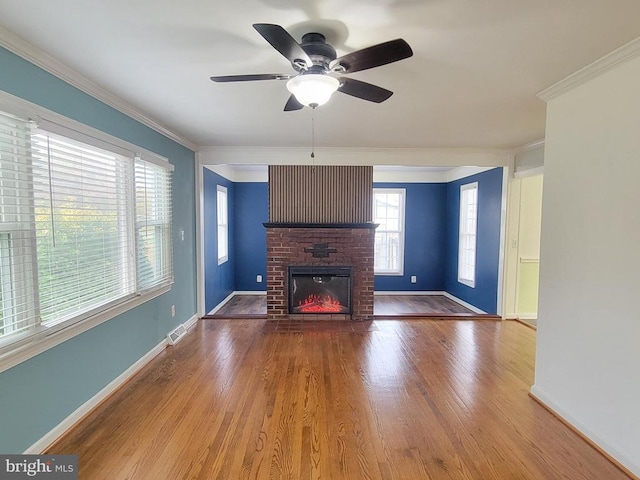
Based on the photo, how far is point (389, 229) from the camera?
20.3 feet

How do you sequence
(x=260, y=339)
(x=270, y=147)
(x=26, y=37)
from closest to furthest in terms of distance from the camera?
(x=26, y=37), (x=260, y=339), (x=270, y=147)

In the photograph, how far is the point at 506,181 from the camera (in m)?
4.35

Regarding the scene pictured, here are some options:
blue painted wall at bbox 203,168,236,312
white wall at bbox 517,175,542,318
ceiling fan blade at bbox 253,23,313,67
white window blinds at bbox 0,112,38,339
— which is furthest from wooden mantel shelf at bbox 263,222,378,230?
ceiling fan blade at bbox 253,23,313,67

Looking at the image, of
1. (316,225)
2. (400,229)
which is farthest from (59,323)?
(400,229)

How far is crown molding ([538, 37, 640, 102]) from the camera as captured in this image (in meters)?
1.74

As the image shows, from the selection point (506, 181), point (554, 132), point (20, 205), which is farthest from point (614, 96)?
point (20, 205)

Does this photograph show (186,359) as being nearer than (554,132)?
No

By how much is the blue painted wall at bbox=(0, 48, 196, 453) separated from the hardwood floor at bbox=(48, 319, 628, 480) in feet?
0.69

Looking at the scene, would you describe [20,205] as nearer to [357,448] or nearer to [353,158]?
[357,448]

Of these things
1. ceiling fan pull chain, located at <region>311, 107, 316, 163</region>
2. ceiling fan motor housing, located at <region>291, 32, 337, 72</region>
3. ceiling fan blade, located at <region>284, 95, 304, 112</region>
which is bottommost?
ceiling fan blade, located at <region>284, 95, 304, 112</region>

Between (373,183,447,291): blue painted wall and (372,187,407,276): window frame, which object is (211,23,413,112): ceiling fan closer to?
(372,187,407,276): window frame

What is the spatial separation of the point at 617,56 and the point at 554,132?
585mm

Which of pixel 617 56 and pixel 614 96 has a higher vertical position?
pixel 617 56

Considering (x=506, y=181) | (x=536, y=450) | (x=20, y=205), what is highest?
(x=506, y=181)
